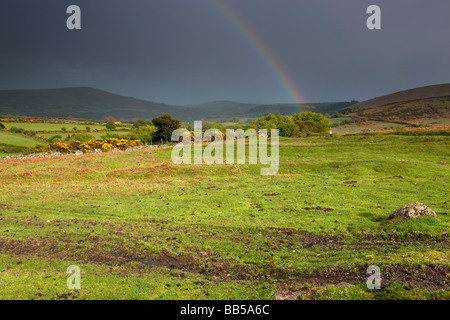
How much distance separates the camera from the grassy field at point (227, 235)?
29.9 ft

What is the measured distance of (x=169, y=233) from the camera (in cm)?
1484

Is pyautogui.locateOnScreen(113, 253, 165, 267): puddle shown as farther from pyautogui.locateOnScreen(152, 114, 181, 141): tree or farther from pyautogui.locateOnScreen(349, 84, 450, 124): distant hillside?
pyautogui.locateOnScreen(349, 84, 450, 124): distant hillside

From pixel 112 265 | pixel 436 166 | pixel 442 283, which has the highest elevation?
pixel 436 166

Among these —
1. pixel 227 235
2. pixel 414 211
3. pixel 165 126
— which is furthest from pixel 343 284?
pixel 165 126

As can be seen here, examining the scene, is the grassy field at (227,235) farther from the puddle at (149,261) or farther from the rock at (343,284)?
the rock at (343,284)

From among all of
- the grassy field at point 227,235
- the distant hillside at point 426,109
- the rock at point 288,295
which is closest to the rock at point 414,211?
the grassy field at point 227,235

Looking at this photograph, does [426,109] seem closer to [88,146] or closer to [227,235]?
[88,146]

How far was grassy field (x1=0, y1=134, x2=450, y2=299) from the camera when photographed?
911cm

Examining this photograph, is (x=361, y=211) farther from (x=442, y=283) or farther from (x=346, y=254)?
(x=442, y=283)

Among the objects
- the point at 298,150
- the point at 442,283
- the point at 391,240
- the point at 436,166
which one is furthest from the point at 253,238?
the point at 298,150

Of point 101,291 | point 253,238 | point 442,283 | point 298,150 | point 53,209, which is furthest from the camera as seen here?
point 298,150

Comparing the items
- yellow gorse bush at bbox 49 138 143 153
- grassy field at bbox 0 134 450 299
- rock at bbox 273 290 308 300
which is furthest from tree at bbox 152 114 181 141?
rock at bbox 273 290 308 300

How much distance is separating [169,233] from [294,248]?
22.1 feet

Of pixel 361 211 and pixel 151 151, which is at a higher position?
pixel 151 151
